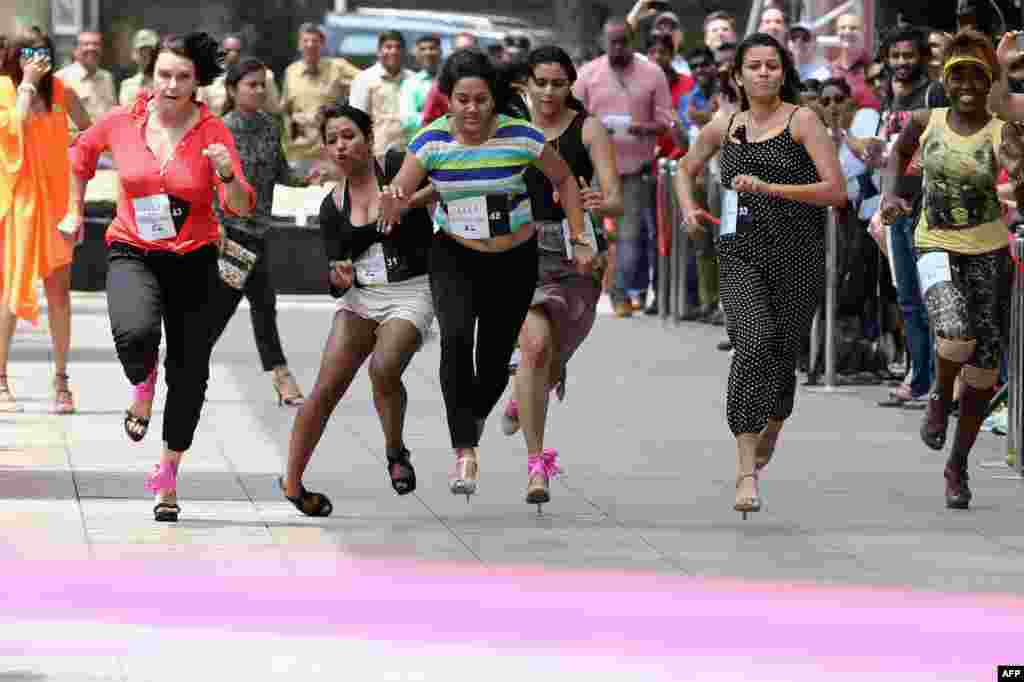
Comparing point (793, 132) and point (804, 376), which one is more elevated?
point (793, 132)

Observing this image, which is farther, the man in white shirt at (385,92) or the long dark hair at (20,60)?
the man in white shirt at (385,92)

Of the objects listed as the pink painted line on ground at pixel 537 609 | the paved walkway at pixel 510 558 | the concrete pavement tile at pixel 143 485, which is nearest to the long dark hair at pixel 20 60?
the paved walkway at pixel 510 558

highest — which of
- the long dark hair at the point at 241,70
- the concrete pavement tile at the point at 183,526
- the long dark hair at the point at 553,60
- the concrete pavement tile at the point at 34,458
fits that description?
the long dark hair at the point at 553,60

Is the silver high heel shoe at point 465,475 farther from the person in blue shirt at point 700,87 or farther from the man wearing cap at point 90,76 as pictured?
the man wearing cap at point 90,76

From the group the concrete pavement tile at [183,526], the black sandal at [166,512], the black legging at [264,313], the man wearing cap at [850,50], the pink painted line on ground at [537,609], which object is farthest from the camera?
the man wearing cap at [850,50]

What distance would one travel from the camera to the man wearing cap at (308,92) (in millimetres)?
26391

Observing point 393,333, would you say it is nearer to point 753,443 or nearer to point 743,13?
point 753,443

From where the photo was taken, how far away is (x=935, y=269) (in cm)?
1145

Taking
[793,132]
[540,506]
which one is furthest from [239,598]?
[793,132]

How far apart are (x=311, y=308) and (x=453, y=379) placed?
1356 centimetres

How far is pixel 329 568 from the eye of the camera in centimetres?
945

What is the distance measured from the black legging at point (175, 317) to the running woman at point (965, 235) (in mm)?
2942

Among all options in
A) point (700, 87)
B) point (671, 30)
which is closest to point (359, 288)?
point (700, 87)

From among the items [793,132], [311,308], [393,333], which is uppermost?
[793,132]
